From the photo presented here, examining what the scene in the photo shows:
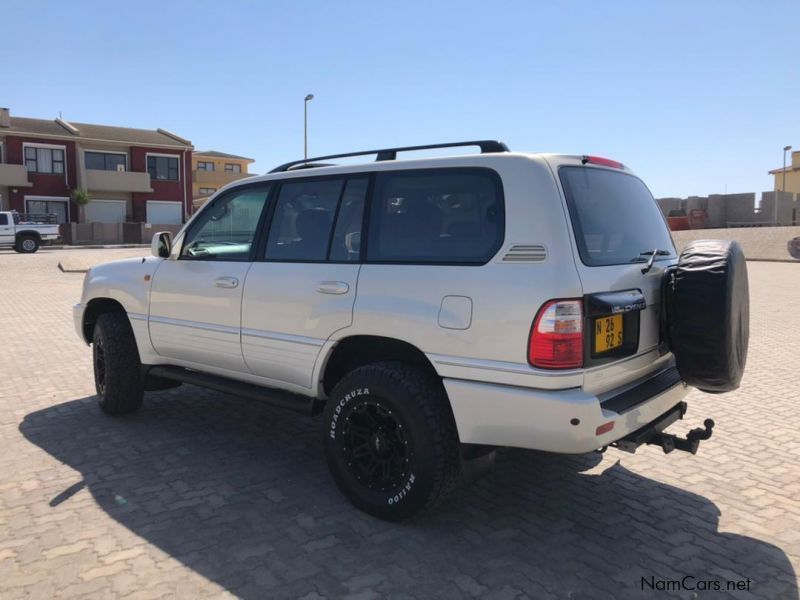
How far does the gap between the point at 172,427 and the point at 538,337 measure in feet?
11.4

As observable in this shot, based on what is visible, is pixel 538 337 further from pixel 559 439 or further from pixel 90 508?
pixel 90 508

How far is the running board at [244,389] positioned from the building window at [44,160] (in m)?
43.5

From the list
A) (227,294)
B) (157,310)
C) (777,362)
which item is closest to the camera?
(227,294)

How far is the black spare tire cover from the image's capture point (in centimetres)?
322

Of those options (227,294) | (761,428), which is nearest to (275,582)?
(227,294)

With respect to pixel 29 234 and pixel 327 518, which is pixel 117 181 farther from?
pixel 327 518

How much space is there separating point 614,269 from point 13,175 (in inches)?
1747

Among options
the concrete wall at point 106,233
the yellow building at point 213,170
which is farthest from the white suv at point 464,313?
the yellow building at point 213,170

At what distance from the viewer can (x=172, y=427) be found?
5184mm

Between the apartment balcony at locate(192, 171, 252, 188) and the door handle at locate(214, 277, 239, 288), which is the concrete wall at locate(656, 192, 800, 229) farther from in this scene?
the door handle at locate(214, 277, 239, 288)

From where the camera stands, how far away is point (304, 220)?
4125mm

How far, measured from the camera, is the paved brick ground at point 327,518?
9.74 feet

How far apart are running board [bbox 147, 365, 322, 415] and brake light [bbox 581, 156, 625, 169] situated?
7.01 feet

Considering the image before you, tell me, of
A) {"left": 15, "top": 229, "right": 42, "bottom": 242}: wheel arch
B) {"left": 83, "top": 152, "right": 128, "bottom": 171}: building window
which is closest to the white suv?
{"left": 15, "top": 229, "right": 42, "bottom": 242}: wheel arch
